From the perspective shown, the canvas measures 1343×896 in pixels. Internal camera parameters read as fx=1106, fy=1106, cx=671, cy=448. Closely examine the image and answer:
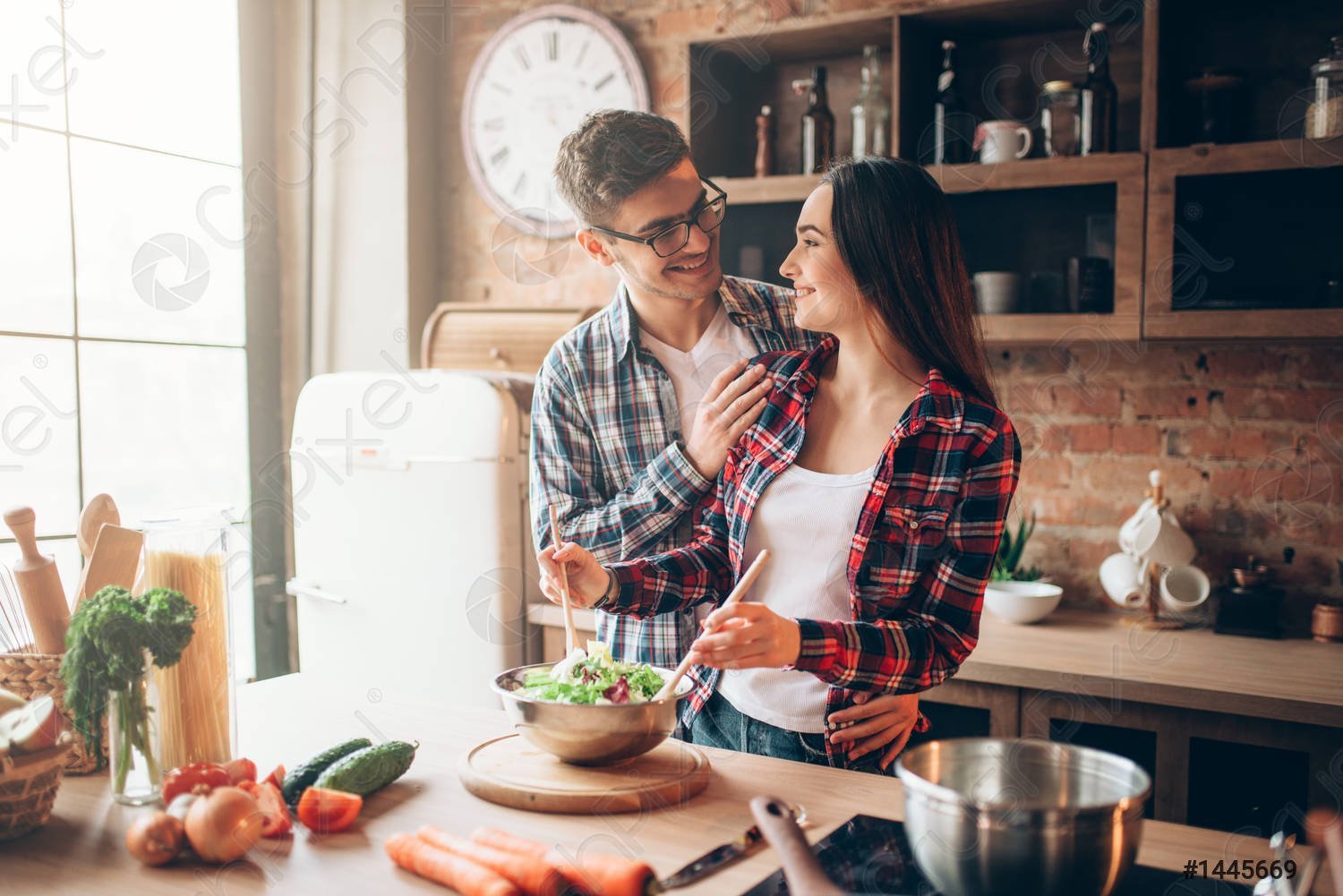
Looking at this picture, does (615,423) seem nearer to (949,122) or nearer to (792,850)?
(792,850)

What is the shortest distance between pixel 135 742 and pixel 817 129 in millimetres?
2217

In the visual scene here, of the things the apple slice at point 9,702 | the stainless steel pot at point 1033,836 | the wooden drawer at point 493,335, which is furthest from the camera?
the wooden drawer at point 493,335

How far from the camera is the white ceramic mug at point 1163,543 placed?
2.64 meters

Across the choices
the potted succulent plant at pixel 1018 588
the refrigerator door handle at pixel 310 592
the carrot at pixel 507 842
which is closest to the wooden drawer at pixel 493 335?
the refrigerator door handle at pixel 310 592

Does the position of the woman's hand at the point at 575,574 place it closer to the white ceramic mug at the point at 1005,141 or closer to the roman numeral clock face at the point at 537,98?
the white ceramic mug at the point at 1005,141

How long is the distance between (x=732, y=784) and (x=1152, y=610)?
1653 mm

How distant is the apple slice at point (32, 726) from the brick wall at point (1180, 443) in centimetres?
216

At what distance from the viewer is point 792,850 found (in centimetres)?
93

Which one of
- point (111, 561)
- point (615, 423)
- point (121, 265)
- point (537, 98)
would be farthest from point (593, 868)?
point (537, 98)

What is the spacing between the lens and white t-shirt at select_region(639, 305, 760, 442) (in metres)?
2.04

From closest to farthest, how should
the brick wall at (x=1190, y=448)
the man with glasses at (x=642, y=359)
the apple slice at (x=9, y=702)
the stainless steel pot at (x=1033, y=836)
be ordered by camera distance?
the stainless steel pot at (x=1033, y=836), the apple slice at (x=9, y=702), the man with glasses at (x=642, y=359), the brick wall at (x=1190, y=448)

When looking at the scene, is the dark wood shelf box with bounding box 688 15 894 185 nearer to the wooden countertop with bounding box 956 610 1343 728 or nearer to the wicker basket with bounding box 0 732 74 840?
the wooden countertop with bounding box 956 610 1343 728

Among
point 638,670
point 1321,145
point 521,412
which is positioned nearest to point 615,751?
point 638,670

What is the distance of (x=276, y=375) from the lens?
12.1 ft
